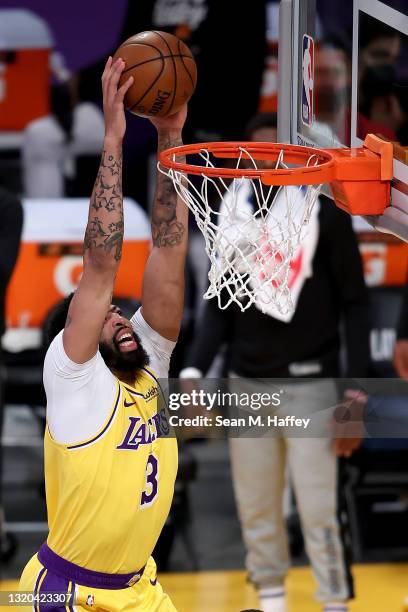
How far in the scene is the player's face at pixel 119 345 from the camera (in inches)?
157

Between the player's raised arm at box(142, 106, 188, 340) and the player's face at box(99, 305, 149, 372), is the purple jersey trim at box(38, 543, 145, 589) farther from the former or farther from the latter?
the player's raised arm at box(142, 106, 188, 340)

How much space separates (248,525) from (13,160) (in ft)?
13.2

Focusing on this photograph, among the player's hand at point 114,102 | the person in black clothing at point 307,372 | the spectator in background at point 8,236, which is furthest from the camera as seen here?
the spectator in background at point 8,236

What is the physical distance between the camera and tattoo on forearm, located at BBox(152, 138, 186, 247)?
416 centimetres

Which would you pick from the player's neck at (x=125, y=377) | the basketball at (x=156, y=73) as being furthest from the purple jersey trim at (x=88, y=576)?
the basketball at (x=156, y=73)

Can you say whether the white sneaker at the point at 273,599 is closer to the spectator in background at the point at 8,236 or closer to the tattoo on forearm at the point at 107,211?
the spectator in background at the point at 8,236

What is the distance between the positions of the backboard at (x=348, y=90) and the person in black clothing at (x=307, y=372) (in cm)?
66

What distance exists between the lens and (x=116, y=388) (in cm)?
394

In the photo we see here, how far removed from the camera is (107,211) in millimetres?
3727

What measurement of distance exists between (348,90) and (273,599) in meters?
2.17

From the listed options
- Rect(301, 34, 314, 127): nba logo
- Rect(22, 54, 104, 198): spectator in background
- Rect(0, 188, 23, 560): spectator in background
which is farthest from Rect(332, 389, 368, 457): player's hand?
Rect(22, 54, 104, 198): spectator in background

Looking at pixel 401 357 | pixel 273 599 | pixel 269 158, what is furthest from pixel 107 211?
pixel 401 357

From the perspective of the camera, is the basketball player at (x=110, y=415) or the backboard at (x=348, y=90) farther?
the backboard at (x=348, y=90)

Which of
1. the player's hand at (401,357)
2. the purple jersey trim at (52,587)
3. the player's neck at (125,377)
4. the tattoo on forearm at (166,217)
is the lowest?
the purple jersey trim at (52,587)
